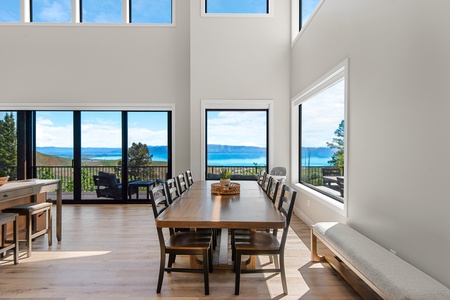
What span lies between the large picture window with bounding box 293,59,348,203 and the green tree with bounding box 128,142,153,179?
3.34 meters

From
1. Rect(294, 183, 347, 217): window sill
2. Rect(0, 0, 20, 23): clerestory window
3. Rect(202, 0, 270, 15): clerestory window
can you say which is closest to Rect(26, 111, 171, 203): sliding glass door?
Rect(0, 0, 20, 23): clerestory window

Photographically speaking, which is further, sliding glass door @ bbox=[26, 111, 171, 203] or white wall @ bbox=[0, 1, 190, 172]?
sliding glass door @ bbox=[26, 111, 171, 203]

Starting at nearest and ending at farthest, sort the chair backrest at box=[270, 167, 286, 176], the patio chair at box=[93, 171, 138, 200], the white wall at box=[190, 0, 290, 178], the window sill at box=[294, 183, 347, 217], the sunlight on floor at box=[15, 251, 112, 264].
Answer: the sunlight on floor at box=[15, 251, 112, 264], the window sill at box=[294, 183, 347, 217], the chair backrest at box=[270, 167, 286, 176], the white wall at box=[190, 0, 290, 178], the patio chair at box=[93, 171, 138, 200]

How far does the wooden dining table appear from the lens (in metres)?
2.07

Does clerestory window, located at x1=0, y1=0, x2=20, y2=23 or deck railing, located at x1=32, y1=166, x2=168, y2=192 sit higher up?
clerestory window, located at x1=0, y1=0, x2=20, y2=23

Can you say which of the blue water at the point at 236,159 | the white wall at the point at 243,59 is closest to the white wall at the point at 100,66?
the white wall at the point at 243,59

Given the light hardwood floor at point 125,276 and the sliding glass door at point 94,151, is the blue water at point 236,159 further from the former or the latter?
the light hardwood floor at point 125,276

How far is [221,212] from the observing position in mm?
2340

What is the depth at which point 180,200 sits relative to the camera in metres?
2.84

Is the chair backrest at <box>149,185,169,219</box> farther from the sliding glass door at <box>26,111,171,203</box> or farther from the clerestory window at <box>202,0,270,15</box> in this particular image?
the clerestory window at <box>202,0,270,15</box>

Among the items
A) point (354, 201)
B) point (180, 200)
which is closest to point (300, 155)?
point (354, 201)

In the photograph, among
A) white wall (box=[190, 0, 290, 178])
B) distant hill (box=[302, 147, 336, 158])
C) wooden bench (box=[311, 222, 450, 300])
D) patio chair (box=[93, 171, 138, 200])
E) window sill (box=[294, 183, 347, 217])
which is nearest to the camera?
wooden bench (box=[311, 222, 450, 300])

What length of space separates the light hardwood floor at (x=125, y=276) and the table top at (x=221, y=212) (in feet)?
2.33

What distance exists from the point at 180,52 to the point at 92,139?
110 inches
